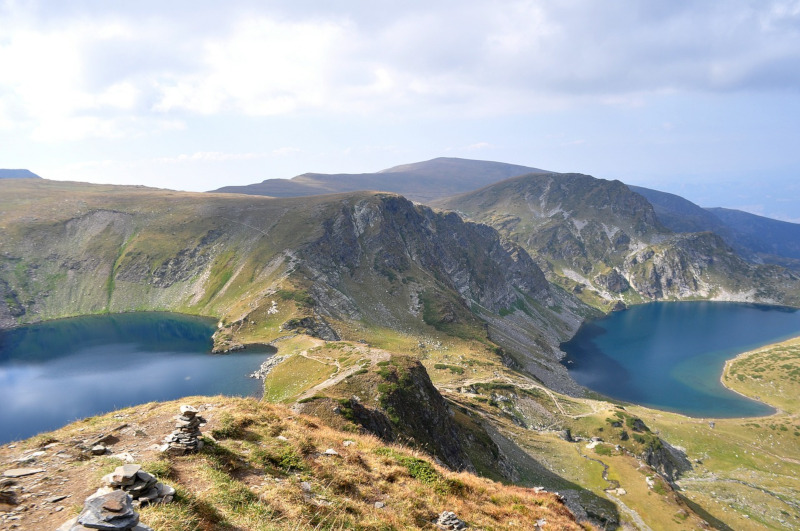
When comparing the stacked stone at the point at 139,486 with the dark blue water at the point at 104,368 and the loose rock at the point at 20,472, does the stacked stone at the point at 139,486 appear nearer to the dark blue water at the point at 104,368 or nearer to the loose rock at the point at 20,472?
the loose rock at the point at 20,472

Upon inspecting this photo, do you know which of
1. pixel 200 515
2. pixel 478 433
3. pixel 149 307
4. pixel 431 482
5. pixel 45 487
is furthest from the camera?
pixel 149 307

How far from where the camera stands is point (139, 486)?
11.4 m

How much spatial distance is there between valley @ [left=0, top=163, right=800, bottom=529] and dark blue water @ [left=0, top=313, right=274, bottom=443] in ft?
32.8

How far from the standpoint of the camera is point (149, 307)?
162000 millimetres

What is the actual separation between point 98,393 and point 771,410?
20806 cm

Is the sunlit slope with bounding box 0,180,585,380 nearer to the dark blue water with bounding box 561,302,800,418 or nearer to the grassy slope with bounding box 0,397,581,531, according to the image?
the dark blue water with bounding box 561,302,800,418

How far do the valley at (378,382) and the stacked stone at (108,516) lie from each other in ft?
5.85

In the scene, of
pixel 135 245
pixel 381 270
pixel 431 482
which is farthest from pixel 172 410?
pixel 135 245

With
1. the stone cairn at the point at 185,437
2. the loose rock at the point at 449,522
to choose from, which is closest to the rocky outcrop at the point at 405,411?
the stone cairn at the point at 185,437

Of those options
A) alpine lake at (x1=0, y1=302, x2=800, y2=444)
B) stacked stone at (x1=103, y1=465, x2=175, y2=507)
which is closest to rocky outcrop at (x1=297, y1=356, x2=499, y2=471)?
stacked stone at (x1=103, y1=465, x2=175, y2=507)

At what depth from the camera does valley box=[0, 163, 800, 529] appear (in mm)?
20078

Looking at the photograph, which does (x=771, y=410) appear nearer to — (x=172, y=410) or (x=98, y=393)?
(x=172, y=410)

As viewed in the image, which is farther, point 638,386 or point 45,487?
point 638,386

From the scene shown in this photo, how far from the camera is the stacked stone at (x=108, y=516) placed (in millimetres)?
8492
